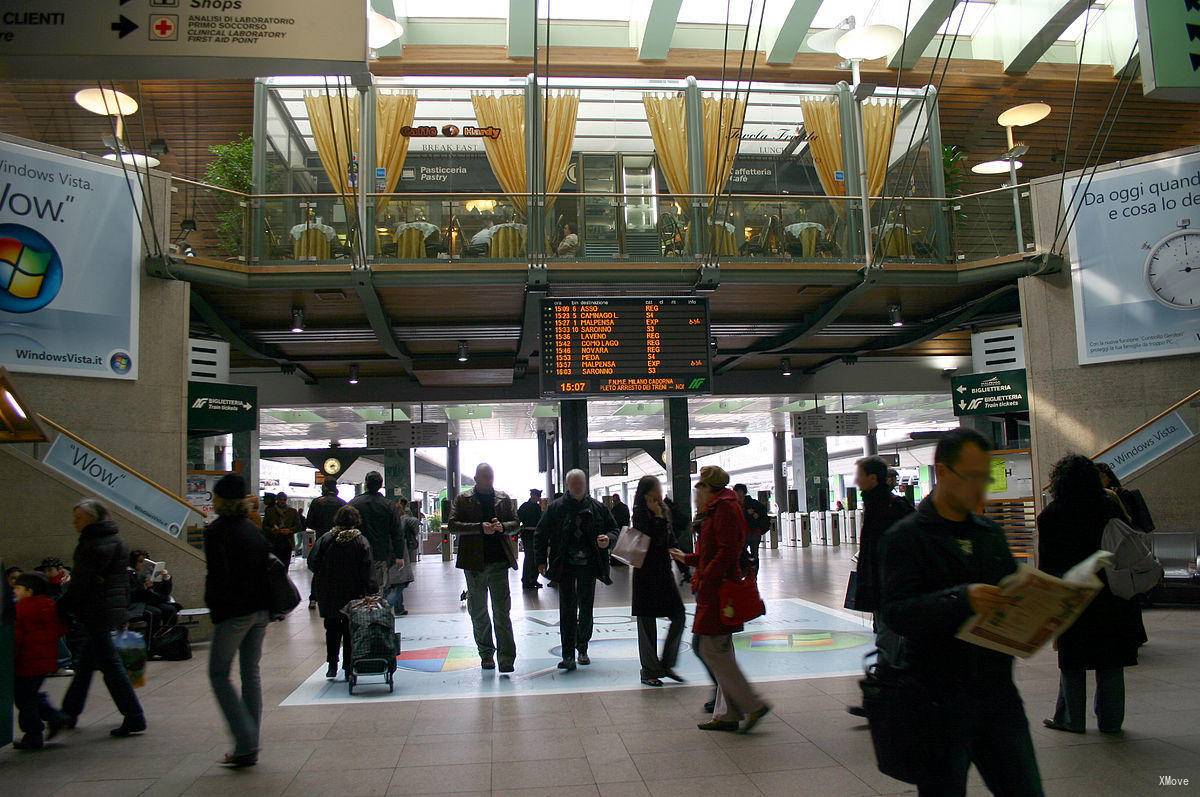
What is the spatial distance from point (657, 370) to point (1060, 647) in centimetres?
705

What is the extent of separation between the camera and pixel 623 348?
37.8ft

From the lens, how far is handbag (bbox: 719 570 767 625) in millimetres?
5457

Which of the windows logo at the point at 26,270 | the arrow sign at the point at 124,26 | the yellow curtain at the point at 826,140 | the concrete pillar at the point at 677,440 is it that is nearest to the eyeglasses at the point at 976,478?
the arrow sign at the point at 124,26

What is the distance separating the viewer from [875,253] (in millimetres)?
12477

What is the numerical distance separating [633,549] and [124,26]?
15.1 feet

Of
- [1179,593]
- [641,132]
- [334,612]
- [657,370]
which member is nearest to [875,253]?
[657,370]

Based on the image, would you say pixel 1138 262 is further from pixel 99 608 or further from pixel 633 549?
pixel 99 608

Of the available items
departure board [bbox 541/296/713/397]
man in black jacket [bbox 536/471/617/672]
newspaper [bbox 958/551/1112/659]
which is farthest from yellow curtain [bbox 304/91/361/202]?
newspaper [bbox 958/551/1112/659]

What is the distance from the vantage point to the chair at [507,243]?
1234 cm

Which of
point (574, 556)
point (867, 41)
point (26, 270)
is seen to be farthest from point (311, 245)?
point (867, 41)

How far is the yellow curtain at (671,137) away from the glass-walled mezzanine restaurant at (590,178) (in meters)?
0.02

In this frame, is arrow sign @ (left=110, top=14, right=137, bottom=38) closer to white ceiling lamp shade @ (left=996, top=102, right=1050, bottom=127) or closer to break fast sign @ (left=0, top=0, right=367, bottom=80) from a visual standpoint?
break fast sign @ (left=0, top=0, right=367, bottom=80)

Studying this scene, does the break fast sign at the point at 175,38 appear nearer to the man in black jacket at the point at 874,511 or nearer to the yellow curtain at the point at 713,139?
the man in black jacket at the point at 874,511

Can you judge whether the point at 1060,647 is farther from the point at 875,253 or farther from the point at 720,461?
the point at 720,461
